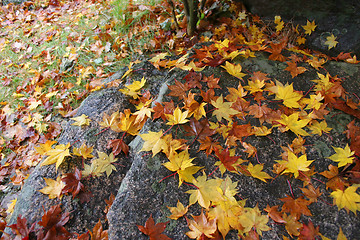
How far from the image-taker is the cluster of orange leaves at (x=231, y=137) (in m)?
1.25

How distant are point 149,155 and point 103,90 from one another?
1.03m

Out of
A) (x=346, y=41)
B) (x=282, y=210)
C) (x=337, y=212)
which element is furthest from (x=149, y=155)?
(x=346, y=41)

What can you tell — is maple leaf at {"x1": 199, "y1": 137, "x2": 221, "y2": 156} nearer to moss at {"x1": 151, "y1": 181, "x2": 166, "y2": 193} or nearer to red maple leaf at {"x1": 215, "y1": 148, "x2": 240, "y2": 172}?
red maple leaf at {"x1": 215, "y1": 148, "x2": 240, "y2": 172}

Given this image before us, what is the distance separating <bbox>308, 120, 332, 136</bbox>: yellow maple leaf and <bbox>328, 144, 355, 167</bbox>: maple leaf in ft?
0.52

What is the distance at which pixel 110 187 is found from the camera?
161 centimetres

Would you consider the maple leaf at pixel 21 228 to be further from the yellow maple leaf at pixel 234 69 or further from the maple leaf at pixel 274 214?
the yellow maple leaf at pixel 234 69

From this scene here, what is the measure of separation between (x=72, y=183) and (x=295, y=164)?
62.7 inches

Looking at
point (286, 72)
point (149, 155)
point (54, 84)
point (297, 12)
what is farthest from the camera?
point (54, 84)

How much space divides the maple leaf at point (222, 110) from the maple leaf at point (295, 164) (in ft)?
1.60

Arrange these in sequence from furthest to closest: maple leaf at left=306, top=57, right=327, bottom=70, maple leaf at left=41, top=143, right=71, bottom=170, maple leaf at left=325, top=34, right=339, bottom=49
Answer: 1. maple leaf at left=325, top=34, right=339, bottom=49
2. maple leaf at left=306, top=57, right=327, bottom=70
3. maple leaf at left=41, top=143, right=71, bottom=170

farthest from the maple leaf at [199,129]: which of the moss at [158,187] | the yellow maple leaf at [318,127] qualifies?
the yellow maple leaf at [318,127]

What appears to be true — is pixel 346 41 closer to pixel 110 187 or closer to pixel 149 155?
pixel 149 155

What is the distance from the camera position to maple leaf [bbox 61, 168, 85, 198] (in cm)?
151

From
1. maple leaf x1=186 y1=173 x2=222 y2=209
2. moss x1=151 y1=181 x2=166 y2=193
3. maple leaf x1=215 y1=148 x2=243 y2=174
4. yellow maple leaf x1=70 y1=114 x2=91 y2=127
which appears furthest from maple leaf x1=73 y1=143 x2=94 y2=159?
maple leaf x1=215 y1=148 x2=243 y2=174
